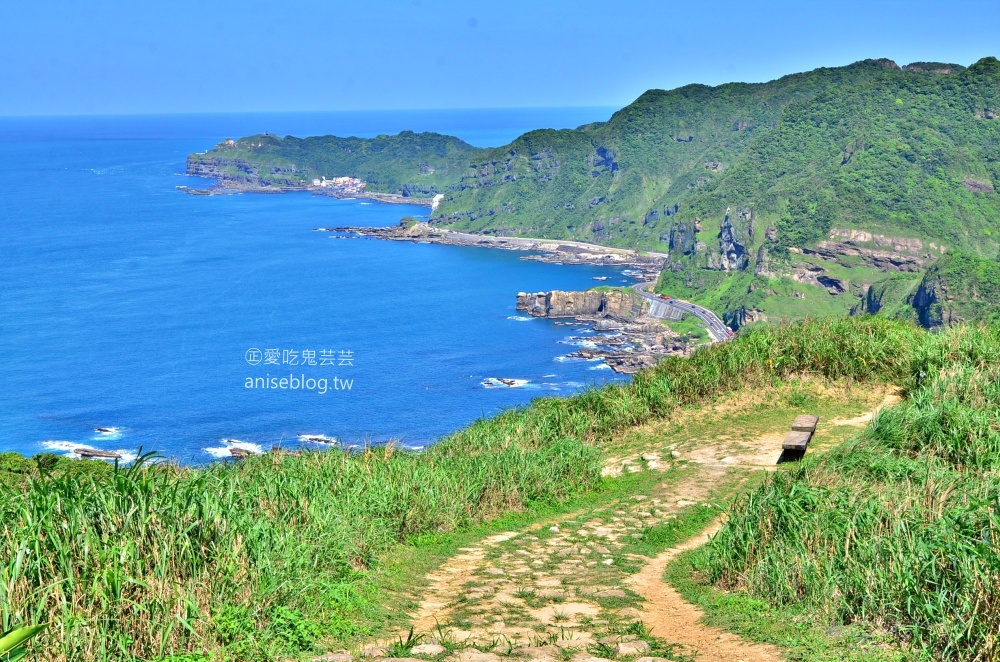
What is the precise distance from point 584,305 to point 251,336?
3529 centimetres

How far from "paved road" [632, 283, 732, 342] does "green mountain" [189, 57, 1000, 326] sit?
2339mm

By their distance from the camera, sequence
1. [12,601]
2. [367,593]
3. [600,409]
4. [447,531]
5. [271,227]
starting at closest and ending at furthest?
1. [12,601]
2. [367,593]
3. [447,531]
4. [600,409]
5. [271,227]

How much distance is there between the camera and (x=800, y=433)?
36.6 feet

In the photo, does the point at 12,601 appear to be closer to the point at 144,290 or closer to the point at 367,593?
the point at 367,593

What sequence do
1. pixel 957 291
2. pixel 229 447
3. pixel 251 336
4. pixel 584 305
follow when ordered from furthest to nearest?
pixel 584 305
pixel 251 336
pixel 957 291
pixel 229 447

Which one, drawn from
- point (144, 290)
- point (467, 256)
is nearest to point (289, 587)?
point (144, 290)

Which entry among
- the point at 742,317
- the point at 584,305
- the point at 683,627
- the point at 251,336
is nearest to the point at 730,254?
the point at 742,317

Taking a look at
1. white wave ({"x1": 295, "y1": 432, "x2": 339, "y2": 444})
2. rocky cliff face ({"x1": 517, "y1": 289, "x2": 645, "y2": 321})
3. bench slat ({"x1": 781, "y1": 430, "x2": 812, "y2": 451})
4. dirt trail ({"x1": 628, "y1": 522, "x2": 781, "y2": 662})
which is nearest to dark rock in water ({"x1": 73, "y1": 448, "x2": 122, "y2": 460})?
white wave ({"x1": 295, "y1": 432, "x2": 339, "y2": 444})

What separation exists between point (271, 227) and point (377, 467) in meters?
144

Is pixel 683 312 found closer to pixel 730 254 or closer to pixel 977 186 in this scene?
pixel 730 254

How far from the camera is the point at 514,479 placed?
9938mm

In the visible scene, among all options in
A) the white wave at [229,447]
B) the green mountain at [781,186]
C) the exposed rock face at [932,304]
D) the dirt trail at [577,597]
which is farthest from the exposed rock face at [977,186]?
the dirt trail at [577,597]

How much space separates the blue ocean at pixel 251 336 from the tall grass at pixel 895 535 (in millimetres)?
29905

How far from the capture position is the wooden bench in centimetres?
1084
